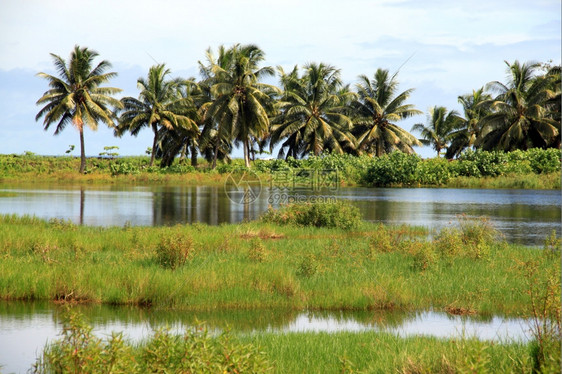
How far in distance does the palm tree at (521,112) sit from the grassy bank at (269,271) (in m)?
39.9

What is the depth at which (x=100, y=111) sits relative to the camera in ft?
179

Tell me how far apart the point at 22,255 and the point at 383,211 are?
20.8 meters

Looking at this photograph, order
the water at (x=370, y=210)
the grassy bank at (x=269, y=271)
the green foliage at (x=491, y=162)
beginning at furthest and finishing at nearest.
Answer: the green foliage at (x=491, y=162) < the water at (x=370, y=210) < the grassy bank at (x=269, y=271)

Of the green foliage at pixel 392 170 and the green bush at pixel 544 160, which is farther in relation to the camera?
the green foliage at pixel 392 170

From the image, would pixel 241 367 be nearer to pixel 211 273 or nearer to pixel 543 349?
pixel 543 349

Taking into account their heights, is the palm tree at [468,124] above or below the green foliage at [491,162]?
above

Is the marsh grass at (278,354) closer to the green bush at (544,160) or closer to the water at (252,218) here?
the water at (252,218)

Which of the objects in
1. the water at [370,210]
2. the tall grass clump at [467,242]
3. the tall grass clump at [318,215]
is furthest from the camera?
the water at [370,210]

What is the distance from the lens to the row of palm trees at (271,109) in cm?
5291

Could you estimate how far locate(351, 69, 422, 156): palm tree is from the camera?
59.3 metres

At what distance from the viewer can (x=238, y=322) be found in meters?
10.2

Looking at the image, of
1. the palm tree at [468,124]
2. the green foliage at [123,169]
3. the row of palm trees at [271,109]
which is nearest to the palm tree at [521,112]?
the row of palm trees at [271,109]

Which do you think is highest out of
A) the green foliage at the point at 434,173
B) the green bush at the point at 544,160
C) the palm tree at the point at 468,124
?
the palm tree at the point at 468,124

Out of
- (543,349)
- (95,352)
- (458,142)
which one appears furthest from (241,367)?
(458,142)
